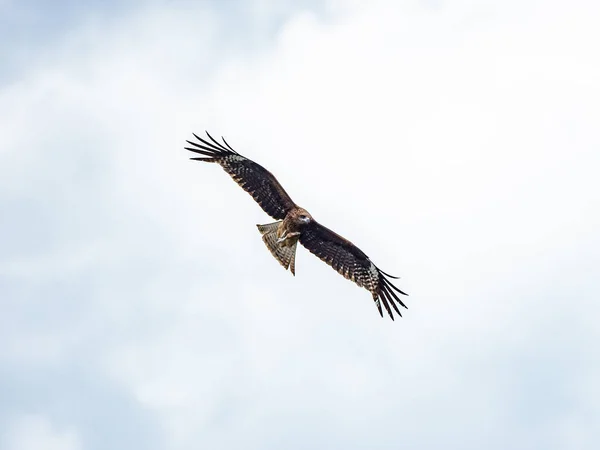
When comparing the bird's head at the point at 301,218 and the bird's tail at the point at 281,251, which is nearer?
the bird's head at the point at 301,218

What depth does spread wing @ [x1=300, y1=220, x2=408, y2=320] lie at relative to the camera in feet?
74.0

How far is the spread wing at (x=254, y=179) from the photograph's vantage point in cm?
2195

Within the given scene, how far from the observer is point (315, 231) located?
22.3 metres

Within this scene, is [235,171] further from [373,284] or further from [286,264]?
[373,284]

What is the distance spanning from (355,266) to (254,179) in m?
3.03

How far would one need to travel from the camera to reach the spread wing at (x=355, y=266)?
2255cm

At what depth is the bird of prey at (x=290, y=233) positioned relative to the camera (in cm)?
2197

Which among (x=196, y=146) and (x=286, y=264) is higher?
(x=196, y=146)

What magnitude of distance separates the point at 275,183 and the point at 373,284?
3213 millimetres

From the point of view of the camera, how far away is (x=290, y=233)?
22031 millimetres

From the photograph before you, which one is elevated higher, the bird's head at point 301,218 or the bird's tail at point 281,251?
the bird's head at point 301,218

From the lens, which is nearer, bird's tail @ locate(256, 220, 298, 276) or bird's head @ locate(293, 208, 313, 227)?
bird's head @ locate(293, 208, 313, 227)
